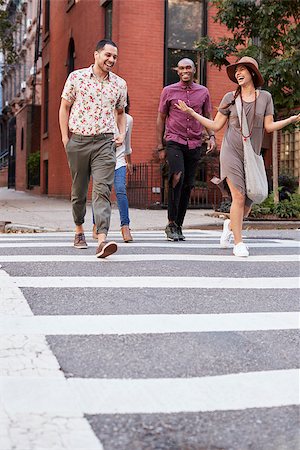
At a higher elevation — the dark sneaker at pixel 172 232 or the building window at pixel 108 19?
the building window at pixel 108 19

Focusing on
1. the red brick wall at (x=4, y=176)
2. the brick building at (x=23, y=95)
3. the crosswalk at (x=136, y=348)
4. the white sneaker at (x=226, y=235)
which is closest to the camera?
the crosswalk at (x=136, y=348)

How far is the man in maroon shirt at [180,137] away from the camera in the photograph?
8359 millimetres

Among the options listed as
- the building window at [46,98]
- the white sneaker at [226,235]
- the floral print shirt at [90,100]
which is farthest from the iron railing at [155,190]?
the building window at [46,98]

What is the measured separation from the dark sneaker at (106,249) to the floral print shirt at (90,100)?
114 cm

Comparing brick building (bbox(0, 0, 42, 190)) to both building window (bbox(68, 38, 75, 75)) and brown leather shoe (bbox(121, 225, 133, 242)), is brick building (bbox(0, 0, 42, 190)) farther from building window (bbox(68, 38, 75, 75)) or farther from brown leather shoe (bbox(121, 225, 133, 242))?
brown leather shoe (bbox(121, 225, 133, 242))

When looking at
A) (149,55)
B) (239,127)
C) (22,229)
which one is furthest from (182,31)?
(239,127)

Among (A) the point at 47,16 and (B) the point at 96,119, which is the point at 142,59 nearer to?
(B) the point at 96,119

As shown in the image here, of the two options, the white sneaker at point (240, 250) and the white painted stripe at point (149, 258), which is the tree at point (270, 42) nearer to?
the white sneaker at point (240, 250)

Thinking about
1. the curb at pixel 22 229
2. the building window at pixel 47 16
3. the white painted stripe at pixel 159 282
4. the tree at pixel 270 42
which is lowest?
the white painted stripe at pixel 159 282

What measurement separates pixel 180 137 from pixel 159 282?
3.48 metres

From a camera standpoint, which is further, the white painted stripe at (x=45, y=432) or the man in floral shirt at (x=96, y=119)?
the man in floral shirt at (x=96, y=119)

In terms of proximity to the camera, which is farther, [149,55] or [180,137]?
[149,55]

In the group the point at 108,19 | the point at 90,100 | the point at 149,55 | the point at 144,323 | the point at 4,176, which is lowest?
the point at 144,323

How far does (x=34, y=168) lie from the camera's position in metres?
33.8
